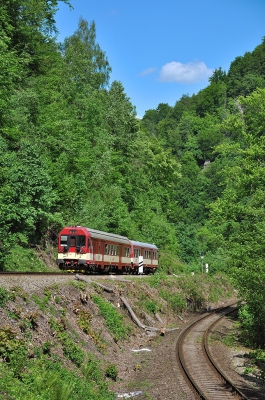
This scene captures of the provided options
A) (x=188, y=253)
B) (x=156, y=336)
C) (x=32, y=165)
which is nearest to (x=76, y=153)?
(x=32, y=165)

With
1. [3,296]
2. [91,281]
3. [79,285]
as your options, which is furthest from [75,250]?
[3,296]

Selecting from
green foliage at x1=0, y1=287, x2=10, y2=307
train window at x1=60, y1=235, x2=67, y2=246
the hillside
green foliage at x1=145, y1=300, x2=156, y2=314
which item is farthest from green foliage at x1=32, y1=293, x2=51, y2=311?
green foliage at x1=145, y1=300, x2=156, y2=314

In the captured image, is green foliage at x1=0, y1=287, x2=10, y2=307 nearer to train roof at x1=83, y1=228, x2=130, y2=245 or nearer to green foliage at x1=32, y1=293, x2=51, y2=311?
green foliage at x1=32, y1=293, x2=51, y2=311

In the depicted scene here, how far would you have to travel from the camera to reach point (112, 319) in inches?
878

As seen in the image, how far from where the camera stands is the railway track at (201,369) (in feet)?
49.4

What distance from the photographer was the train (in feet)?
97.2

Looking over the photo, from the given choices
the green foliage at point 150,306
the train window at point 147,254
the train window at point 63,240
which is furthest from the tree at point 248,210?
the train window at point 63,240

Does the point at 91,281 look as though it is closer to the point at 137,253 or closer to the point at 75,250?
the point at 75,250

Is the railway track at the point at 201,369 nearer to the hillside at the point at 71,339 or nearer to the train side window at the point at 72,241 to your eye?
the hillside at the point at 71,339

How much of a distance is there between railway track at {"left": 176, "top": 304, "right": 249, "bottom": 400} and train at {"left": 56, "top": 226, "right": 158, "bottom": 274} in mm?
6915

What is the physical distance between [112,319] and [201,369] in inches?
207

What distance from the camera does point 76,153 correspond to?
42.5m

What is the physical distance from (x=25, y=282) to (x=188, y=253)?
186 ft

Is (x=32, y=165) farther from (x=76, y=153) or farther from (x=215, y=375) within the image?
(x=215, y=375)
